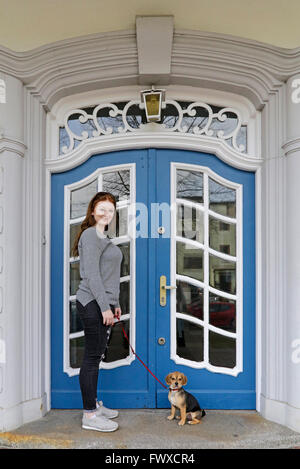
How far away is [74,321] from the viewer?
3188mm

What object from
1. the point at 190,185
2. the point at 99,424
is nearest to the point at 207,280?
the point at 190,185

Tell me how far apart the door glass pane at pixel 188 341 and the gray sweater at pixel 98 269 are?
0.70 m

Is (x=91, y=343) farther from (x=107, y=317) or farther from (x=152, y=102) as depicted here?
(x=152, y=102)

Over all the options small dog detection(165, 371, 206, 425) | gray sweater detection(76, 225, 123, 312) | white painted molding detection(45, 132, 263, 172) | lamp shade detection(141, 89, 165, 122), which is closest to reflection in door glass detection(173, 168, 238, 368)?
white painted molding detection(45, 132, 263, 172)

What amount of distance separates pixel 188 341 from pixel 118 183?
1.49 metres

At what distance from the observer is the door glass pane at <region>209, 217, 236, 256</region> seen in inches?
125

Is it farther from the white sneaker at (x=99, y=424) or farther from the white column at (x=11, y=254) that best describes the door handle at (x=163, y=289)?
the white column at (x=11, y=254)

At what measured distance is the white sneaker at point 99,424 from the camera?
2701 millimetres

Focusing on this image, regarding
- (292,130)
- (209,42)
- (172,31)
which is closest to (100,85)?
(172,31)

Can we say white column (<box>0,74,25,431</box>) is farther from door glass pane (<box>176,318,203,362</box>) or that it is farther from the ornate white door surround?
door glass pane (<box>176,318,203,362</box>)

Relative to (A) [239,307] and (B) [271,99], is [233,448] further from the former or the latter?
(B) [271,99]

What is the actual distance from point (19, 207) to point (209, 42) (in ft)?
6.68

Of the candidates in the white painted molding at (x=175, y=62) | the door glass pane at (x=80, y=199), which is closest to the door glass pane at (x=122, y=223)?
the door glass pane at (x=80, y=199)

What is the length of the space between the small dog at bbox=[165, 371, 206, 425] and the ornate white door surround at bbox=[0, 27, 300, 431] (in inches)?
23.3
